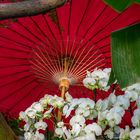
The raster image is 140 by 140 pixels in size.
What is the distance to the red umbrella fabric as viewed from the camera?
2268 millimetres

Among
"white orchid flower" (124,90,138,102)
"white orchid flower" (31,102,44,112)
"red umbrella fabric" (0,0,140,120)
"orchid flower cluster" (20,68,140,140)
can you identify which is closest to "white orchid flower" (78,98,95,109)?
"orchid flower cluster" (20,68,140,140)

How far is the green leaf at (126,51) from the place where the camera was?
0.76m

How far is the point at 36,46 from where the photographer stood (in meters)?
→ 2.40

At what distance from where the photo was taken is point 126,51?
2.54 ft

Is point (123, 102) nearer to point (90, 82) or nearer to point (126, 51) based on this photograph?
point (90, 82)

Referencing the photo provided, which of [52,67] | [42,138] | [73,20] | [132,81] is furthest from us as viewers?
[52,67]

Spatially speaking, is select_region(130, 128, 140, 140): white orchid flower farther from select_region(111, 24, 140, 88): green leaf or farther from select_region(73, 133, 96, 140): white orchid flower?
select_region(111, 24, 140, 88): green leaf

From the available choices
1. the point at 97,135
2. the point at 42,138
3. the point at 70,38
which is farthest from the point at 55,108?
the point at 70,38

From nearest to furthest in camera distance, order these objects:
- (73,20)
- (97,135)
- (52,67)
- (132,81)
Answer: (132,81)
(97,135)
(73,20)
(52,67)

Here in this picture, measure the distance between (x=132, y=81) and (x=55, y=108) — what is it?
0.68 meters

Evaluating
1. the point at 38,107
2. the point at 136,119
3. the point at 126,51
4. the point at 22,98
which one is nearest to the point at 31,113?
the point at 38,107

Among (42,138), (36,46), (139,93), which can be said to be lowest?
(42,138)

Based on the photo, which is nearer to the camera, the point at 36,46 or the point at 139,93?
the point at 139,93

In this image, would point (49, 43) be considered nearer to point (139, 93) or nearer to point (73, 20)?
point (73, 20)
